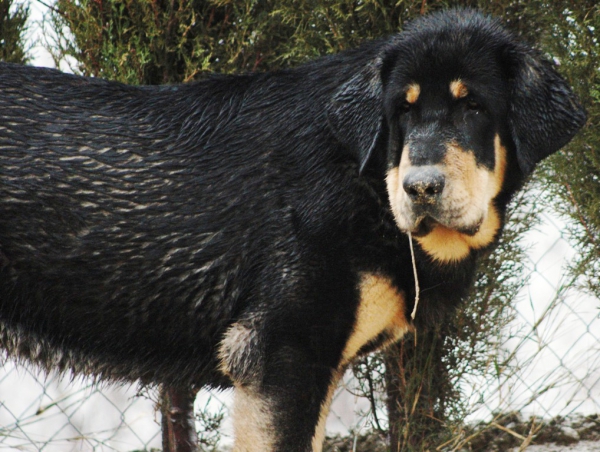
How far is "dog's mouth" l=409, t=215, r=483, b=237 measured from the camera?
2959 mm

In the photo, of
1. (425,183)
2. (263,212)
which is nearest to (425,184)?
(425,183)

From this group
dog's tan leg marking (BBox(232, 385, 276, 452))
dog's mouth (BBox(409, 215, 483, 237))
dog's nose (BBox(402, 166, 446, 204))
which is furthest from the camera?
dog's tan leg marking (BBox(232, 385, 276, 452))

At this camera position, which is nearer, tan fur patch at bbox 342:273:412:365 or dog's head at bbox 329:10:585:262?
dog's head at bbox 329:10:585:262

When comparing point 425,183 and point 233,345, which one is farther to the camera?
point 233,345

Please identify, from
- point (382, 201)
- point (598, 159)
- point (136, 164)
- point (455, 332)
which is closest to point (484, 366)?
point (455, 332)

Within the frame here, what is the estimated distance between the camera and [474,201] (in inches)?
115

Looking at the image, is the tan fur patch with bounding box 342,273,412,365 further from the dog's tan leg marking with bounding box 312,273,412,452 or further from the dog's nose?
the dog's nose

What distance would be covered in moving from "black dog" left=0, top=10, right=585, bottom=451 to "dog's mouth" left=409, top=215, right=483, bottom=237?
0.04 feet

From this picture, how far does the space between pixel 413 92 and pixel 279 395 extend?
1.37 metres

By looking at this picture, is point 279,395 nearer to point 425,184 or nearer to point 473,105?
point 425,184

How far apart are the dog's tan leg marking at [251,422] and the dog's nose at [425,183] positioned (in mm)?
1075

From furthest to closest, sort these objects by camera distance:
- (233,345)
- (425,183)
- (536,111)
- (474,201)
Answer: (233,345) → (536,111) → (474,201) → (425,183)

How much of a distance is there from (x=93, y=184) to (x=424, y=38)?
5.15 ft

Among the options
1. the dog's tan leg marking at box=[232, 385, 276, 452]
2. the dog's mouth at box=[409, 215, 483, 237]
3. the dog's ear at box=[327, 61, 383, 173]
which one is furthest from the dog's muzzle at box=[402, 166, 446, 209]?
the dog's tan leg marking at box=[232, 385, 276, 452]
